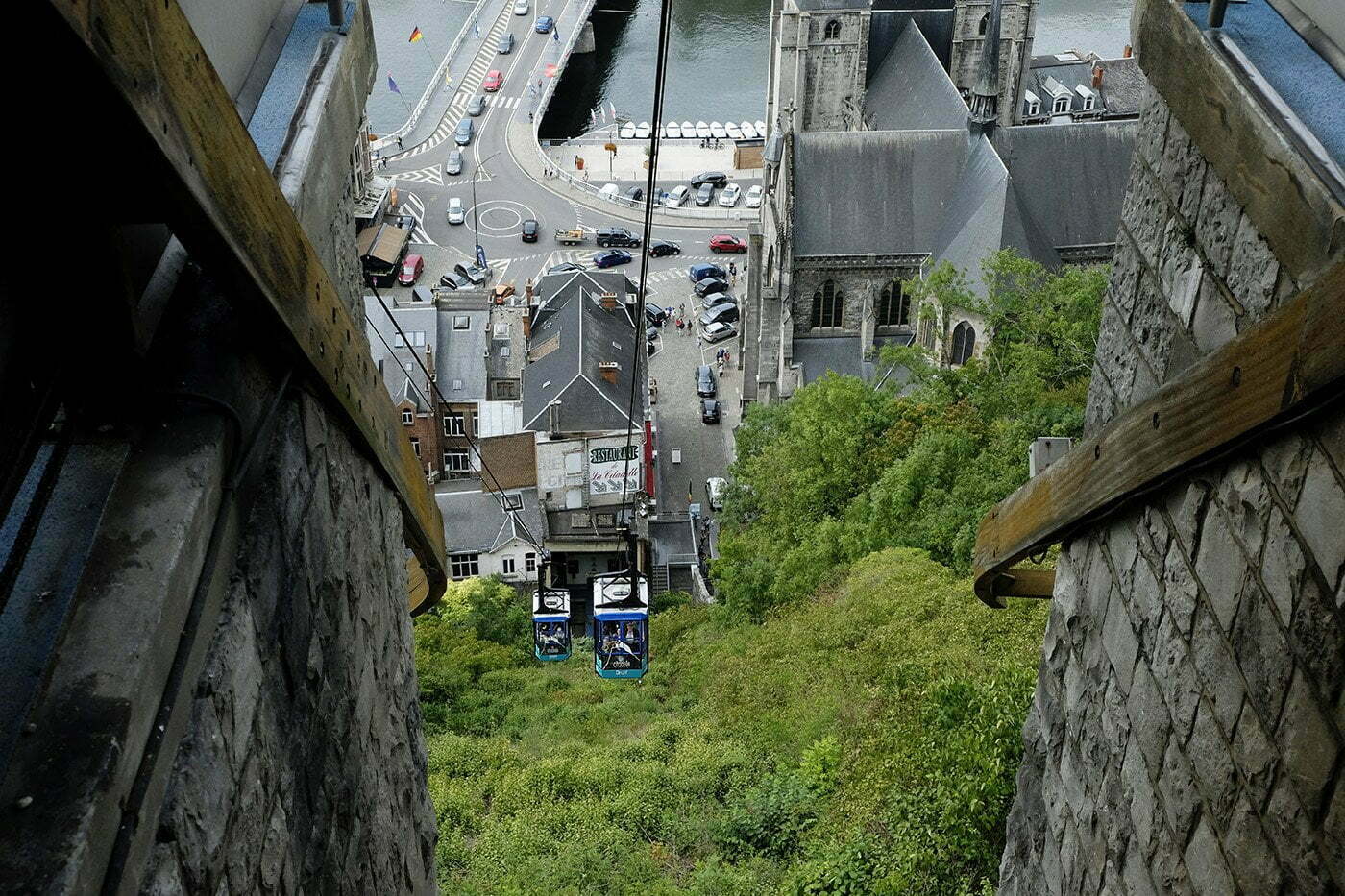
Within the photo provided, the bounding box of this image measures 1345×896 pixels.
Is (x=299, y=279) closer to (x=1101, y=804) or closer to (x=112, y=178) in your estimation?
(x=112, y=178)

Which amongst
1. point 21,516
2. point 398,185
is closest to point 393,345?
point 398,185

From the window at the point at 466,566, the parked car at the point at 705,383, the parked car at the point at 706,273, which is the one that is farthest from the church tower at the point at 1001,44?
the window at the point at 466,566

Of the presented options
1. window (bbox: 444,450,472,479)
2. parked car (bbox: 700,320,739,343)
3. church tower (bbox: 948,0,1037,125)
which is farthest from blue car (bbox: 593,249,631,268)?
church tower (bbox: 948,0,1037,125)

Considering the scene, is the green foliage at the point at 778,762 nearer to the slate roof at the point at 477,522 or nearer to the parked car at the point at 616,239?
the slate roof at the point at 477,522

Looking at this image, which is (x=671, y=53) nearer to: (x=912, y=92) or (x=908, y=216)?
(x=912, y=92)

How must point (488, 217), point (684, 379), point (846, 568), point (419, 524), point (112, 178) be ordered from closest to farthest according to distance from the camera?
point (112, 178) → point (419, 524) → point (846, 568) → point (684, 379) → point (488, 217)

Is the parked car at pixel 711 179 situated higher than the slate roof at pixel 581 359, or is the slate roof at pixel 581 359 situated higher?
the parked car at pixel 711 179
